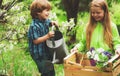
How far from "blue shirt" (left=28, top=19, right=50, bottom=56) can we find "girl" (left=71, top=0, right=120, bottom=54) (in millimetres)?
517

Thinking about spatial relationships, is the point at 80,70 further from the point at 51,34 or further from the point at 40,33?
the point at 40,33

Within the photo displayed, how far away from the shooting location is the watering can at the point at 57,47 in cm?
467

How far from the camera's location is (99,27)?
174 inches

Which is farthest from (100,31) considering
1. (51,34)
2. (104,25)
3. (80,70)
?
(80,70)

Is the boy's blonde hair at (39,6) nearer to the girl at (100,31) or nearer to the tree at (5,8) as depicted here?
the tree at (5,8)

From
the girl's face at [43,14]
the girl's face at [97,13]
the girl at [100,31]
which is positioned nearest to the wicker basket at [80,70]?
the girl at [100,31]

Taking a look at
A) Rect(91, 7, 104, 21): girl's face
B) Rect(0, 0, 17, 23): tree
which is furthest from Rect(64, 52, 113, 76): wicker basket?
Rect(0, 0, 17, 23): tree

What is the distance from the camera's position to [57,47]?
15.3ft

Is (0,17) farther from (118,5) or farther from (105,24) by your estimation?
(118,5)

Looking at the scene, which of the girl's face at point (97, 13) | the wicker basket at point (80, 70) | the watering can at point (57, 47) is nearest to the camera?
the wicker basket at point (80, 70)

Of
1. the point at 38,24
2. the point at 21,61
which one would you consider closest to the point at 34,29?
the point at 38,24

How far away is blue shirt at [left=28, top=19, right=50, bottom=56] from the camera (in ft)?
15.4

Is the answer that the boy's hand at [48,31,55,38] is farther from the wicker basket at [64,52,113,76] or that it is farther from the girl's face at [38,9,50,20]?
the wicker basket at [64,52,113,76]

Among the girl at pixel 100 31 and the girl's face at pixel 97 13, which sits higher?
the girl's face at pixel 97 13
